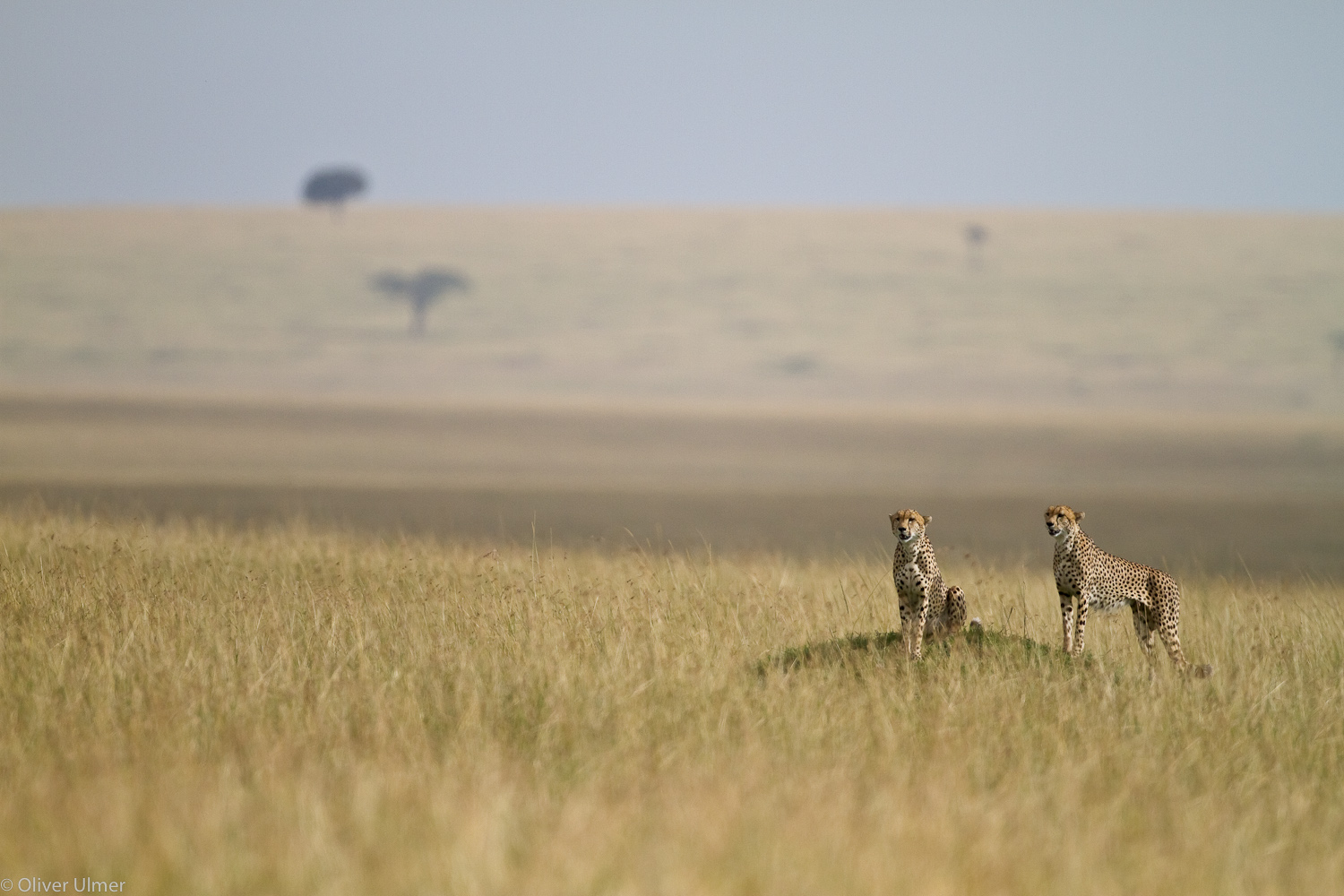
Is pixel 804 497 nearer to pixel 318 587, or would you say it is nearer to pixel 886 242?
pixel 318 587

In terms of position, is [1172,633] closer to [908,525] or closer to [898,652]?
[898,652]

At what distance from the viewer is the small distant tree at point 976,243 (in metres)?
108

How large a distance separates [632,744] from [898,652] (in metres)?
2.18

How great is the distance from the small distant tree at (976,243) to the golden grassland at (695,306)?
1.80 feet

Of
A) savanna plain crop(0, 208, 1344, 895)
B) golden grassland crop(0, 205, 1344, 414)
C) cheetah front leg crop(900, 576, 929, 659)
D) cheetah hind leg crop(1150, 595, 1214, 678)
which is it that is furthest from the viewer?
golden grassland crop(0, 205, 1344, 414)

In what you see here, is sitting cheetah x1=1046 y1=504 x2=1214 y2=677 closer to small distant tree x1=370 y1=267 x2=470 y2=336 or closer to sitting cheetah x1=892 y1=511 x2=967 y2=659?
sitting cheetah x1=892 y1=511 x2=967 y2=659

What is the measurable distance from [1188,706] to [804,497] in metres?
27.3

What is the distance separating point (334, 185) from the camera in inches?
4491

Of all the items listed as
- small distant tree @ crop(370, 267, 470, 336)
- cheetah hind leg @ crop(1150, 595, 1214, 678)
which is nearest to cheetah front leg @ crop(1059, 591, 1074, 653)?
cheetah hind leg @ crop(1150, 595, 1214, 678)

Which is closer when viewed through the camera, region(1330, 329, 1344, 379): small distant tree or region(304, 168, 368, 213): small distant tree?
region(1330, 329, 1344, 379): small distant tree

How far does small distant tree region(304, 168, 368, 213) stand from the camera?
11312 centimetres

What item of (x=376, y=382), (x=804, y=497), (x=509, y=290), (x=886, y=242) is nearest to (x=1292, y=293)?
(x=886, y=242)

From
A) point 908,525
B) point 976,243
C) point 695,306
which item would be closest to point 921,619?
point 908,525

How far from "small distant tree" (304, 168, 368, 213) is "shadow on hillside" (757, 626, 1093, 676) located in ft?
362
